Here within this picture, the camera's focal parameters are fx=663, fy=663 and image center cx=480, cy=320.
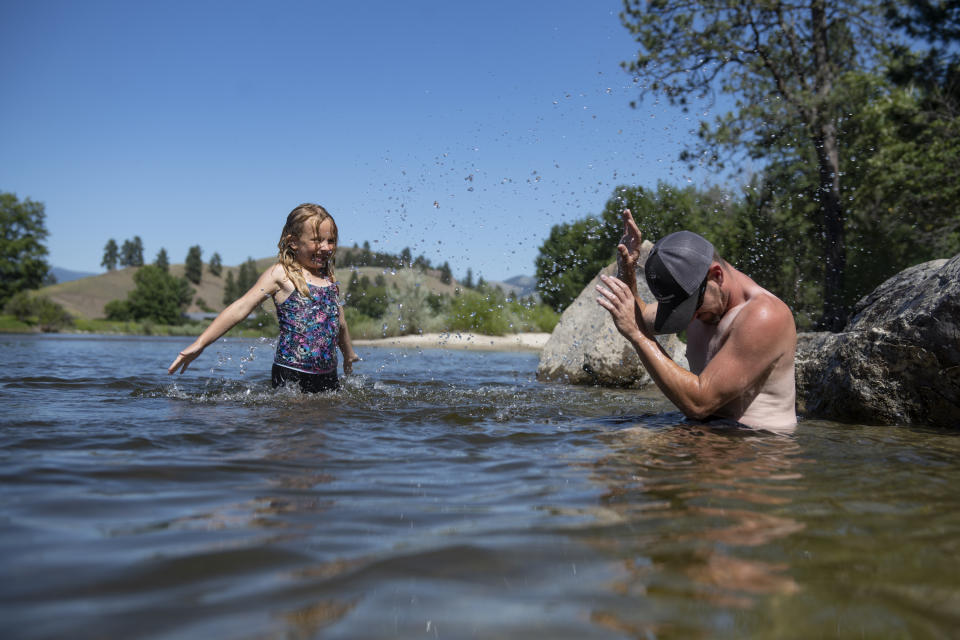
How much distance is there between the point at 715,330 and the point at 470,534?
2.72 metres

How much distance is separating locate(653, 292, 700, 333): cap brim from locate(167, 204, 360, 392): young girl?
355cm

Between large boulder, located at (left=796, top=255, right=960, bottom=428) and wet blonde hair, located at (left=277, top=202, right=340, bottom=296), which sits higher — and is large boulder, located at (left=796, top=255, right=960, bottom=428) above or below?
below

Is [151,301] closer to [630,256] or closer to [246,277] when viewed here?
[246,277]

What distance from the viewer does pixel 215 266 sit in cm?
17162

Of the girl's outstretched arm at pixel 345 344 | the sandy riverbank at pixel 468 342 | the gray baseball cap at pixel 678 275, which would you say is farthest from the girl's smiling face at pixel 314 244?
the sandy riverbank at pixel 468 342

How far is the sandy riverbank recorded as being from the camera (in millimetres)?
30016

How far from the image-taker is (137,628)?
4.75 feet

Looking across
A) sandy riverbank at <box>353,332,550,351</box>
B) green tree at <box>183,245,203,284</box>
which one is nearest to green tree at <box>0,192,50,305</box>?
sandy riverbank at <box>353,332,550,351</box>

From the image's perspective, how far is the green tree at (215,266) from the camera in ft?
555

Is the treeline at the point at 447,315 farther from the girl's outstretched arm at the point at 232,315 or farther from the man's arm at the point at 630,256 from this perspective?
the man's arm at the point at 630,256

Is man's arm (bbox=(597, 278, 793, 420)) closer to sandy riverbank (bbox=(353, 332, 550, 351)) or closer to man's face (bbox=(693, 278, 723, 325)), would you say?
man's face (bbox=(693, 278, 723, 325))

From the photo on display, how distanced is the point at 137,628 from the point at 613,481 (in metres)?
2.02

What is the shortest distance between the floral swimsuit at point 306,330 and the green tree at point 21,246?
69239 mm

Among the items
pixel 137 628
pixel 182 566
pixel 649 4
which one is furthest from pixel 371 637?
pixel 649 4
